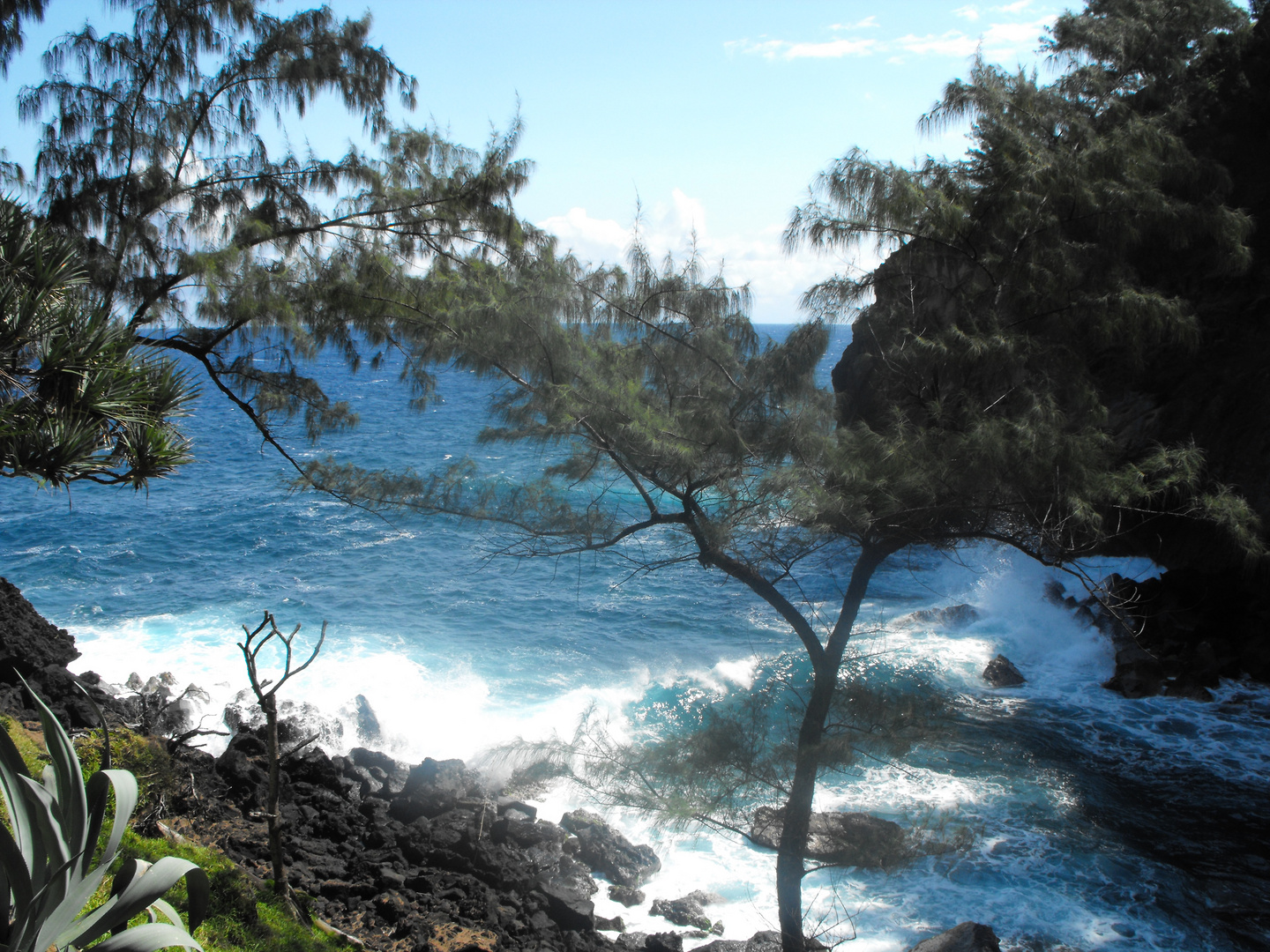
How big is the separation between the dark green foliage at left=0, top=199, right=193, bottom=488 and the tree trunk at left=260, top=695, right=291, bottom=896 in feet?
7.23

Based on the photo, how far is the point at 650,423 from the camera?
618 centimetres

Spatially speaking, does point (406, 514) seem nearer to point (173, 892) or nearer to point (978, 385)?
point (173, 892)

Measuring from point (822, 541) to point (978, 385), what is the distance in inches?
74.5

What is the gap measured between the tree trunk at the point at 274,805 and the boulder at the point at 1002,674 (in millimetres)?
12712

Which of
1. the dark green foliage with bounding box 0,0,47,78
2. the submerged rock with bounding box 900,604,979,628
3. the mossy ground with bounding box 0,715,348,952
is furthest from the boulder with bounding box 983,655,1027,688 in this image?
the dark green foliage with bounding box 0,0,47,78

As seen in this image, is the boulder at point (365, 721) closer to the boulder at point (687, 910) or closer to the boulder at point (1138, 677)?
the boulder at point (687, 910)

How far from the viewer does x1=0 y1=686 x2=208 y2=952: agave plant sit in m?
3.07

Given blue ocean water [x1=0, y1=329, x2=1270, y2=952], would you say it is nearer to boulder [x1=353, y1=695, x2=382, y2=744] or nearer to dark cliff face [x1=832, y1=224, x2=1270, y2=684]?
boulder [x1=353, y1=695, x2=382, y2=744]

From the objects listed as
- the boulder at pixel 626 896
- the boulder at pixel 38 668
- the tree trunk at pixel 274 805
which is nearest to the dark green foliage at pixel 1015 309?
the tree trunk at pixel 274 805

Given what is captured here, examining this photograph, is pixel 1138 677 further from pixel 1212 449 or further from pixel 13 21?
pixel 13 21

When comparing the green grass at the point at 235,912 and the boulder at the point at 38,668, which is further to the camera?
the boulder at the point at 38,668

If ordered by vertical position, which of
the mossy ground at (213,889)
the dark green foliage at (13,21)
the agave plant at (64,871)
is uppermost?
the dark green foliage at (13,21)

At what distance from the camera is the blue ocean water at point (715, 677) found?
8.99 metres

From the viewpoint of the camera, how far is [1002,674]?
48.8 ft
